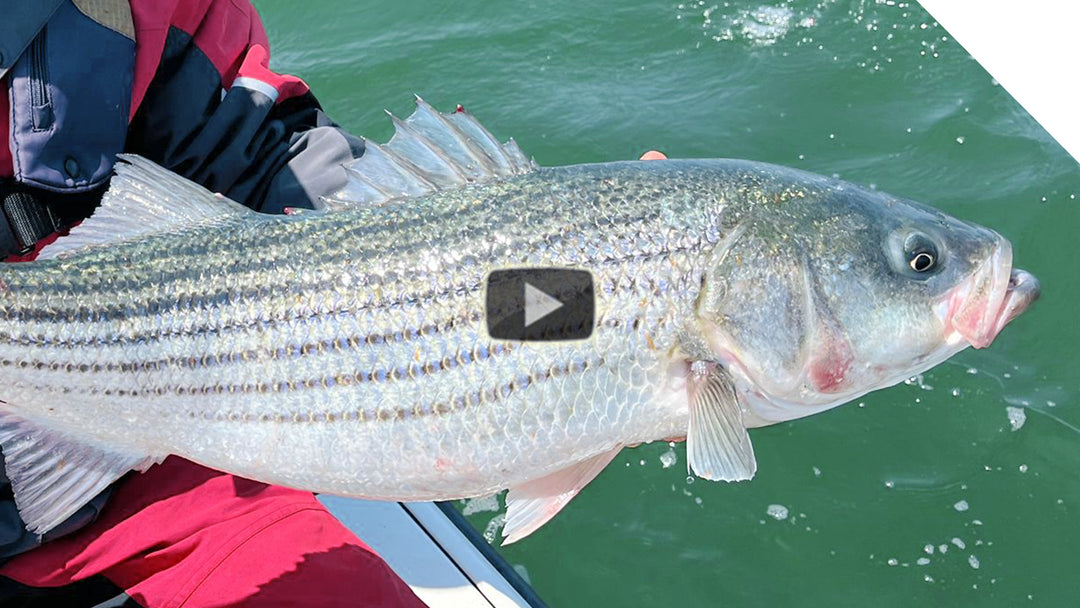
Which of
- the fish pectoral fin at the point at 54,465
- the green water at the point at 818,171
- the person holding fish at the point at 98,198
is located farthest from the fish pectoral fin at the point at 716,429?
the green water at the point at 818,171

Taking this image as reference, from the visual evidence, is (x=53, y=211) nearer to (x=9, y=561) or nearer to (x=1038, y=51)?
(x=9, y=561)

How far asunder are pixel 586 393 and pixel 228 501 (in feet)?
4.21

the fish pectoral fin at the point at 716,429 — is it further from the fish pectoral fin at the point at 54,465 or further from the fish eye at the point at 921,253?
the fish pectoral fin at the point at 54,465

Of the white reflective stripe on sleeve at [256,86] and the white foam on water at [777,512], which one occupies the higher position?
the white reflective stripe on sleeve at [256,86]

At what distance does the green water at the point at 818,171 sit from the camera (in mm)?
3590

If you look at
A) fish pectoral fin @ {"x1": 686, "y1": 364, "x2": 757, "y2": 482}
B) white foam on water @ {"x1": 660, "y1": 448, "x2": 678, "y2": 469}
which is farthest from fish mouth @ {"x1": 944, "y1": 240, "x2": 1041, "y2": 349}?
white foam on water @ {"x1": 660, "y1": 448, "x2": 678, "y2": 469}

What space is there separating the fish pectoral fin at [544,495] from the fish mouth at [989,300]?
0.79 meters

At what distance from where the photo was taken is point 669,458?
13.0 feet

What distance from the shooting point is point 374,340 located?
1.95m

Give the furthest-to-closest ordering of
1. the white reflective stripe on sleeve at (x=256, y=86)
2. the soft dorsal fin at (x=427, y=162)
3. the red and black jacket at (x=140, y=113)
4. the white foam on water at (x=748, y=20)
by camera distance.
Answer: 1. the white foam on water at (x=748, y=20)
2. the white reflective stripe on sleeve at (x=256, y=86)
3. the red and black jacket at (x=140, y=113)
4. the soft dorsal fin at (x=427, y=162)

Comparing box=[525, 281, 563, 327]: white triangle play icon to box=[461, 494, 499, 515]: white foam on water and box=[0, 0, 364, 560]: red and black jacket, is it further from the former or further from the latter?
box=[461, 494, 499, 515]: white foam on water

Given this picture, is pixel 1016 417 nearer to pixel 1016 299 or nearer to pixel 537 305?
pixel 1016 299

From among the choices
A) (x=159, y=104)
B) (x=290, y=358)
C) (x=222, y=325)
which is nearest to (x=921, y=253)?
(x=290, y=358)

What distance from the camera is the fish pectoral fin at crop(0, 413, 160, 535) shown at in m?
2.14
